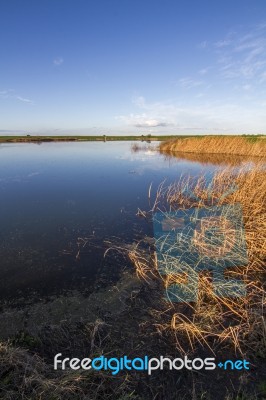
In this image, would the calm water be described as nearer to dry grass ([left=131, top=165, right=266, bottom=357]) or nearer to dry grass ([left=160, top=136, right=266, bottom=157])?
dry grass ([left=131, top=165, right=266, bottom=357])

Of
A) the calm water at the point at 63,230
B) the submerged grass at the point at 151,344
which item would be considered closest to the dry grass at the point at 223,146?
the calm water at the point at 63,230

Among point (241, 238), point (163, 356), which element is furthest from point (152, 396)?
point (241, 238)

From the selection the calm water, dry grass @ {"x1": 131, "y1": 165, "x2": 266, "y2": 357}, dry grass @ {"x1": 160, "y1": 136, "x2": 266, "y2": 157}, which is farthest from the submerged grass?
dry grass @ {"x1": 160, "y1": 136, "x2": 266, "y2": 157}

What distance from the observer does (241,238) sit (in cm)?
555

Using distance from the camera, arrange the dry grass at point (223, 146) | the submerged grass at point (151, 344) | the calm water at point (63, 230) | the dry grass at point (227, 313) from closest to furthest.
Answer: the submerged grass at point (151, 344) → the dry grass at point (227, 313) → the calm water at point (63, 230) → the dry grass at point (223, 146)

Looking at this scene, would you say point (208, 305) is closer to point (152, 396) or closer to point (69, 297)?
point (152, 396)

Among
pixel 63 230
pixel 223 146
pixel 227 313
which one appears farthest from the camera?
pixel 223 146

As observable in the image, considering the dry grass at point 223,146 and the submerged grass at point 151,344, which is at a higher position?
the dry grass at point 223,146

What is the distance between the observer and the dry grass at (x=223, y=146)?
75.1 feet

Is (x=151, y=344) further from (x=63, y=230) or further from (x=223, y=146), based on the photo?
(x=223, y=146)

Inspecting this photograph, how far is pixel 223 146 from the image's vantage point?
2628 cm

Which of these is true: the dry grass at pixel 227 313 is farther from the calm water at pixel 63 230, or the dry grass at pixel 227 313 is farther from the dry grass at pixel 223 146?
the dry grass at pixel 223 146

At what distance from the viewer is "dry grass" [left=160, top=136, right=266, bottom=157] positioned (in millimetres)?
22889

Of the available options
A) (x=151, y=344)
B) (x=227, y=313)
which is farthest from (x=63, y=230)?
(x=227, y=313)
